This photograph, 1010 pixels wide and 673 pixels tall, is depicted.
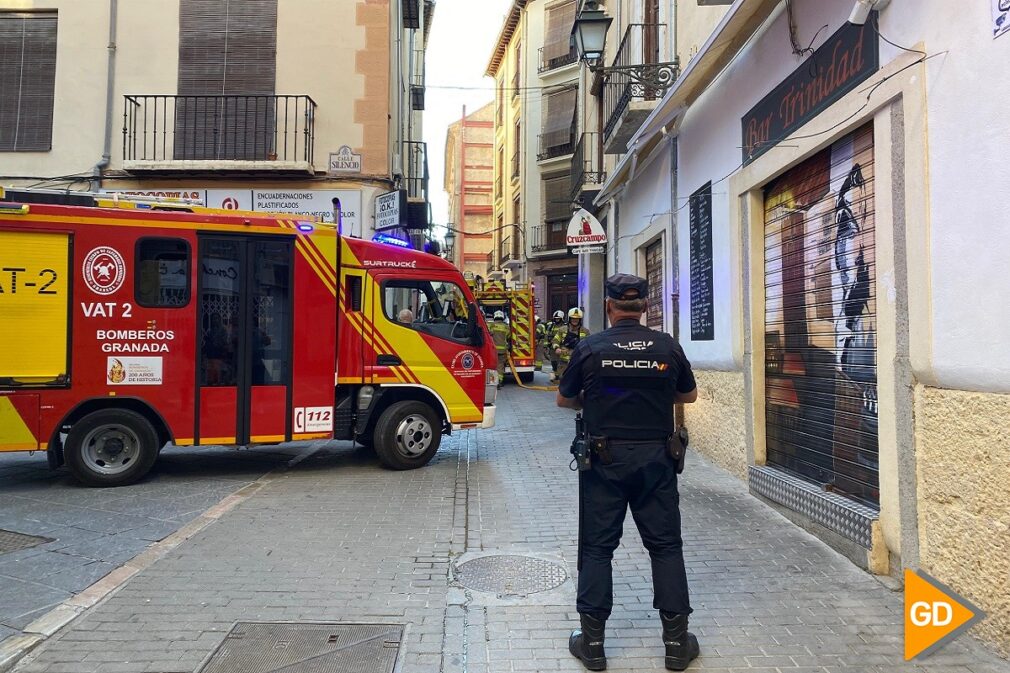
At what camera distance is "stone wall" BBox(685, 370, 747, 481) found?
6.99 m

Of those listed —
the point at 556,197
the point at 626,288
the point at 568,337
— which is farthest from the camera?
the point at 556,197

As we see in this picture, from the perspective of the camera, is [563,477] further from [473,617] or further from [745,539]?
[473,617]

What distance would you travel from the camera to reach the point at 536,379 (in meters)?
21.1

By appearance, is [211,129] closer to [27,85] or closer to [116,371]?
[27,85]

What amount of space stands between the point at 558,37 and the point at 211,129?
17.9m

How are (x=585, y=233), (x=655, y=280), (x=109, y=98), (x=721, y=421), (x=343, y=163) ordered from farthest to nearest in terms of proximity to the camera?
(x=343, y=163)
(x=109, y=98)
(x=585, y=233)
(x=655, y=280)
(x=721, y=421)

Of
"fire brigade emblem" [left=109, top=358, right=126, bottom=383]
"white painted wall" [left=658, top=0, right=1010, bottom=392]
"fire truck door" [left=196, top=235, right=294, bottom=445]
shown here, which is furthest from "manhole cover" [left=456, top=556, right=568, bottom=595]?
"fire brigade emblem" [left=109, top=358, right=126, bottom=383]

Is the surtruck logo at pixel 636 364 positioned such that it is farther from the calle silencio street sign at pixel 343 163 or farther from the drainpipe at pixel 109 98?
the drainpipe at pixel 109 98

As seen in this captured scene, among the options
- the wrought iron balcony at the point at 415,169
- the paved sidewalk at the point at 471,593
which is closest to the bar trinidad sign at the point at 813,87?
the paved sidewalk at the point at 471,593

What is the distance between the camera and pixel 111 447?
22.6ft

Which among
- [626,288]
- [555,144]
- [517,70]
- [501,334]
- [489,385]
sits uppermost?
[517,70]

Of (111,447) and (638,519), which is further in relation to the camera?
(111,447)

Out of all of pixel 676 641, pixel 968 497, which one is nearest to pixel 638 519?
pixel 676 641

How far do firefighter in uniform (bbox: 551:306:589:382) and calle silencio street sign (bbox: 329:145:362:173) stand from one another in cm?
574
